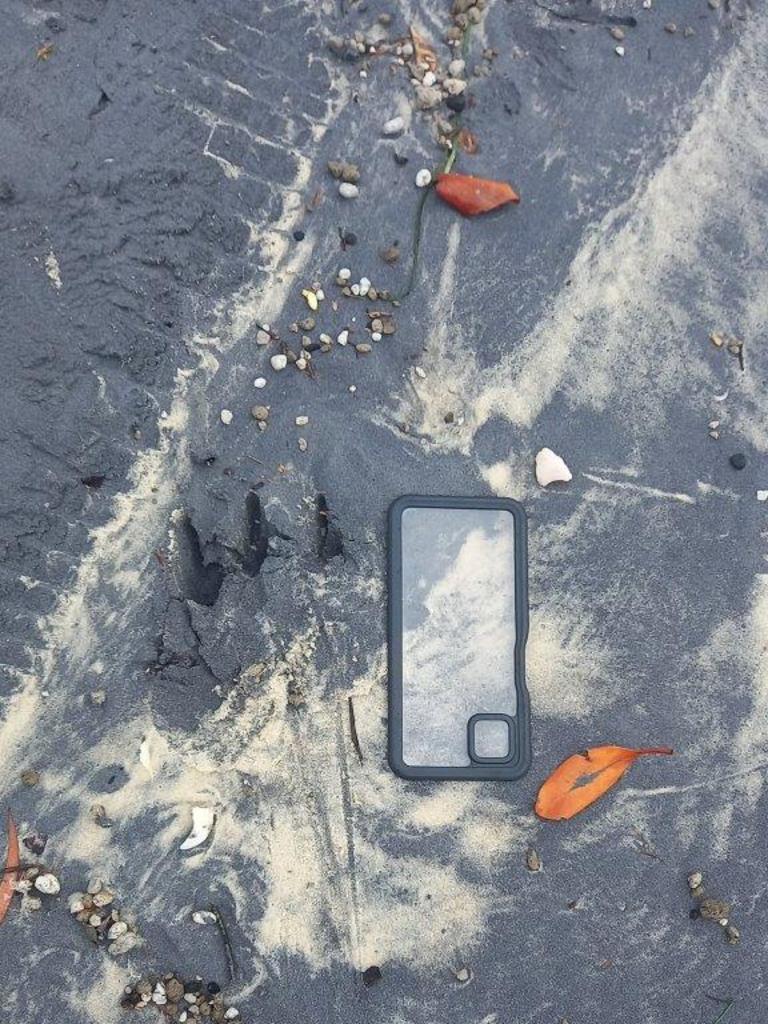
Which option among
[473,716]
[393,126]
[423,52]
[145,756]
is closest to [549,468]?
[473,716]

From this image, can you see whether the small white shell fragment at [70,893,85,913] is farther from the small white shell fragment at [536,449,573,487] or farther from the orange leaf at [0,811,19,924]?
the small white shell fragment at [536,449,573,487]

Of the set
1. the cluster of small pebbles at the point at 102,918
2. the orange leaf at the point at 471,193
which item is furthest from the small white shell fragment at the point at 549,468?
the cluster of small pebbles at the point at 102,918

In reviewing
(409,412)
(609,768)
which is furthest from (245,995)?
(409,412)

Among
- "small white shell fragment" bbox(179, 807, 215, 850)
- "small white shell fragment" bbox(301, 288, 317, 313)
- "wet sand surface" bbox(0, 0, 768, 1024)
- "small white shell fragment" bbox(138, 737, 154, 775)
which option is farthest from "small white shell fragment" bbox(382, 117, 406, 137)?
"small white shell fragment" bbox(179, 807, 215, 850)

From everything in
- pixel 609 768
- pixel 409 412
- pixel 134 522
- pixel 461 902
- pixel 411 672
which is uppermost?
pixel 409 412

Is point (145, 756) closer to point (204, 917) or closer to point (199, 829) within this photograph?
point (199, 829)

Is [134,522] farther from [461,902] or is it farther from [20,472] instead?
[461,902]

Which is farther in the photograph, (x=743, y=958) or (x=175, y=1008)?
(x=743, y=958)
